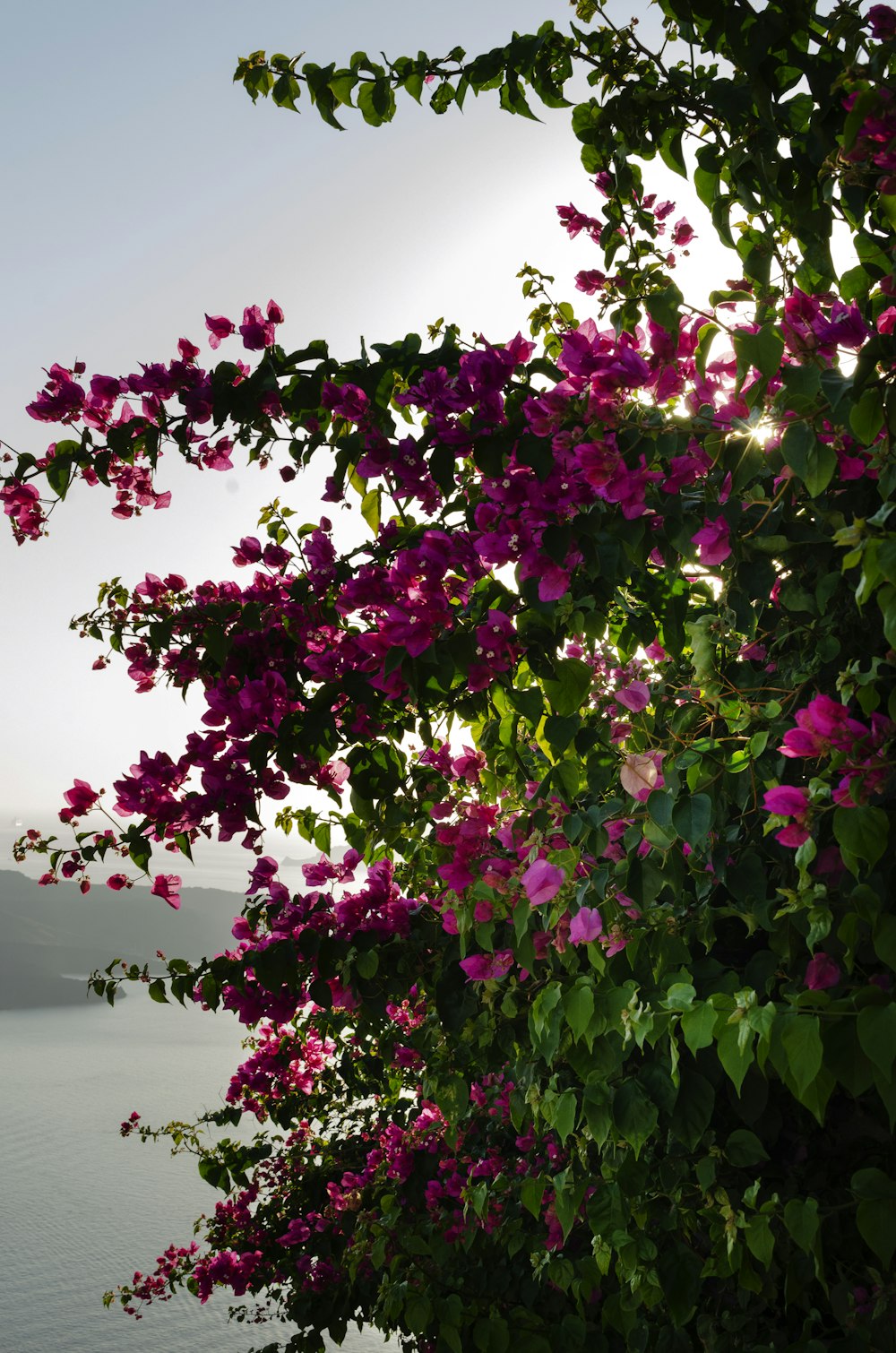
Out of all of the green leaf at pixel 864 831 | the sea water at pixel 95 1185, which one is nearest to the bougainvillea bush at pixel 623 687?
the green leaf at pixel 864 831

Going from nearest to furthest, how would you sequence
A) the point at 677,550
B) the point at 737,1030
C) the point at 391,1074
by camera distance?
the point at 737,1030
the point at 677,550
the point at 391,1074

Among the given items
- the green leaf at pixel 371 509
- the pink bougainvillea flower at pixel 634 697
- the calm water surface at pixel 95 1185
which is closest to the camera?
the pink bougainvillea flower at pixel 634 697

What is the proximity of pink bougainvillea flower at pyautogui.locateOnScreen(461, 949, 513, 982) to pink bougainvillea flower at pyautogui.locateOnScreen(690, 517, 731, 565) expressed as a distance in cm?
56

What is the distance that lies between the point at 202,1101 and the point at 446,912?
3.08 meters

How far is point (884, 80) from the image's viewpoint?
720 mm

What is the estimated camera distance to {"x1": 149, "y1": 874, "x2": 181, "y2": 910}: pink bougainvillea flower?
4.11 ft

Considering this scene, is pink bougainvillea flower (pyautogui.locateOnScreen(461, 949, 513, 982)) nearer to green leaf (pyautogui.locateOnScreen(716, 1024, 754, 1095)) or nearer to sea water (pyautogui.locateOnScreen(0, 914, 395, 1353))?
green leaf (pyautogui.locateOnScreen(716, 1024, 754, 1095))

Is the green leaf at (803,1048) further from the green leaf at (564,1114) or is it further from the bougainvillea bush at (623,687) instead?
the green leaf at (564,1114)

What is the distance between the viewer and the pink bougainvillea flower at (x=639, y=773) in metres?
0.86

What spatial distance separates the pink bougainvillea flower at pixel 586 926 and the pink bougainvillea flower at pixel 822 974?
0.19m

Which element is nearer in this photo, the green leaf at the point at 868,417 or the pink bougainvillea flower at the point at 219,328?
the green leaf at the point at 868,417

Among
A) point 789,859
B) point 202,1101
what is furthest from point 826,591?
point 202,1101

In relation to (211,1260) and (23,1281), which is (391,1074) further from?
(23,1281)

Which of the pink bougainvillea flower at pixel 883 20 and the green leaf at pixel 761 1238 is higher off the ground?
the pink bougainvillea flower at pixel 883 20
